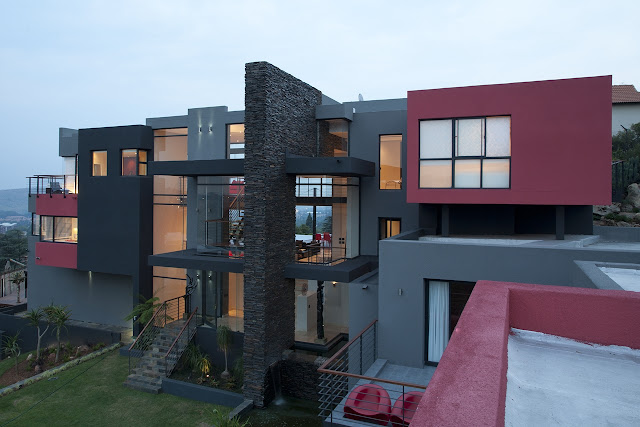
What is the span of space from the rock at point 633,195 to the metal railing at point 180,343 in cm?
2282

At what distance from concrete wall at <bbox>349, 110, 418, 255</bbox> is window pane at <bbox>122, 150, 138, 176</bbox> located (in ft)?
31.2

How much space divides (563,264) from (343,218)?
27.9 ft

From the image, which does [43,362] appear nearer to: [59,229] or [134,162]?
[59,229]

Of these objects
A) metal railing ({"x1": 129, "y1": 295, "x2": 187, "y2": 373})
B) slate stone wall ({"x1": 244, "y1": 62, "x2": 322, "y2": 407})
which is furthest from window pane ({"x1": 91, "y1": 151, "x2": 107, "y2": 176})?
slate stone wall ({"x1": 244, "y1": 62, "x2": 322, "y2": 407})

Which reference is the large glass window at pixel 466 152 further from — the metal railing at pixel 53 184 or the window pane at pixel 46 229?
the window pane at pixel 46 229

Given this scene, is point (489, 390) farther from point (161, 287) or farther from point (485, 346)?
point (161, 287)

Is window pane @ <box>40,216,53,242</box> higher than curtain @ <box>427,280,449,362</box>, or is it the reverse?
window pane @ <box>40,216,53,242</box>

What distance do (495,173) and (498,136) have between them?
3.21 ft

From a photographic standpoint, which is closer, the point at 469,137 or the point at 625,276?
the point at 625,276

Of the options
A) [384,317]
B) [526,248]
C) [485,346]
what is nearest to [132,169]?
[384,317]

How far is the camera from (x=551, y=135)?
36.4 feet

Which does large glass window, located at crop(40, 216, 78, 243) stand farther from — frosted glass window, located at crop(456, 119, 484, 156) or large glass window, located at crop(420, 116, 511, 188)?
frosted glass window, located at crop(456, 119, 484, 156)

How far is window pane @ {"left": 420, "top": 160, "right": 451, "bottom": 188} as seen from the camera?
11867mm

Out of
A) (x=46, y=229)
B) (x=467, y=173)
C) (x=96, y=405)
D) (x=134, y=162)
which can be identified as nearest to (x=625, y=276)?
(x=467, y=173)
